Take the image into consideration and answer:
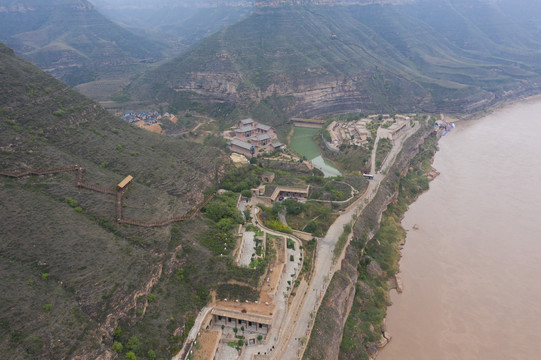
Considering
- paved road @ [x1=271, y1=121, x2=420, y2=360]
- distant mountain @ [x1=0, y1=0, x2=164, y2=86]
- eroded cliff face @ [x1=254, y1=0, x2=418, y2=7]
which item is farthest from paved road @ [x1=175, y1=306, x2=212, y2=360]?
→ eroded cliff face @ [x1=254, y1=0, x2=418, y2=7]

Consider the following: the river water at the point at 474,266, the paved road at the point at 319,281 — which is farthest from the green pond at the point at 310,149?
the river water at the point at 474,266

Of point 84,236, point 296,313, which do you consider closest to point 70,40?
point 84,236

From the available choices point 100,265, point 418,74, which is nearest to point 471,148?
point 418,74

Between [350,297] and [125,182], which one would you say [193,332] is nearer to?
[125,182]

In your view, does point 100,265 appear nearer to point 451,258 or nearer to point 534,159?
point 451,258

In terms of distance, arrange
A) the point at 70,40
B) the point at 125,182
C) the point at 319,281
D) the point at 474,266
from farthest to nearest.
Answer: the point at 70,40 → the point at 474,266 → the point at 319,281 → the point at 125,182

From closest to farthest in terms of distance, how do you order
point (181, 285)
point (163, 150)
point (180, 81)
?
point (181, 285) → point (163, 150) → point (180, 81)
